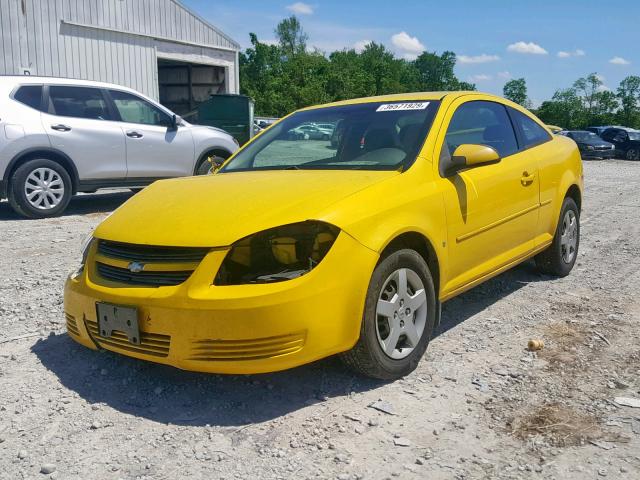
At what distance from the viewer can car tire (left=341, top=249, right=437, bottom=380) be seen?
319 cm

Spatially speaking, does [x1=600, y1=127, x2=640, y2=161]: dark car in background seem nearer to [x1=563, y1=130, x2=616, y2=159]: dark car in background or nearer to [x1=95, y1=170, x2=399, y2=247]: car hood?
[x1=563, y1=130, x2=616, y2=159]: dark car in background

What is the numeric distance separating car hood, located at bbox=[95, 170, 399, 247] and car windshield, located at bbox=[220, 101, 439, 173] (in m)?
0.21

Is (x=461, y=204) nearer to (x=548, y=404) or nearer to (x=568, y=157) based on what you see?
(x=548, y=404)

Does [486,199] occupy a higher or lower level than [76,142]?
lower

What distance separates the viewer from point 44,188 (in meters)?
8.09

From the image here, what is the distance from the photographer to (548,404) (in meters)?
3.15

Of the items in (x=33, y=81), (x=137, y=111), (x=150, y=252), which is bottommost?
(x=150, y=252)

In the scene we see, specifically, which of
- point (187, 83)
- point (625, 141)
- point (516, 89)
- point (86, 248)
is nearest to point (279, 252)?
point (86, 248)

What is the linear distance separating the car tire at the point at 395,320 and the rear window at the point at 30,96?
6.44 m

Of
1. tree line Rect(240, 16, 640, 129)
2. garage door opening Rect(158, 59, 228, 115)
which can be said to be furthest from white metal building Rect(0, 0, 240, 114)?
tree line Rect(240, 16, 640, 129)

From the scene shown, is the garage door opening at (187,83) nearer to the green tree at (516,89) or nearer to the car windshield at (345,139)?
A: the car windshield at (345,139)

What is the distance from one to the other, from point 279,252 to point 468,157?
141 centimetres

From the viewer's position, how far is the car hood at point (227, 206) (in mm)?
3059

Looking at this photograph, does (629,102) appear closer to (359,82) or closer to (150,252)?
(359,82)
